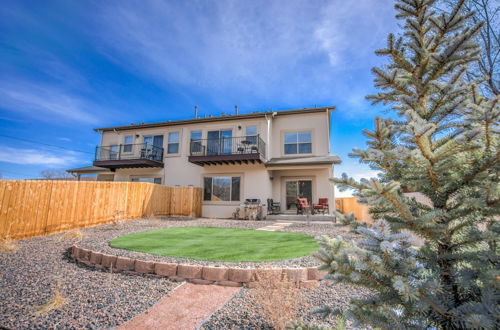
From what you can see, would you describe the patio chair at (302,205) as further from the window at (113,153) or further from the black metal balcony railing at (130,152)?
the window at (113,153)

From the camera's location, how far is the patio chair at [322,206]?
490 inches

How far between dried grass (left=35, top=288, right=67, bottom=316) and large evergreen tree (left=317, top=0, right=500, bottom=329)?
356cm

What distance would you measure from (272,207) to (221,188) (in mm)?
3727

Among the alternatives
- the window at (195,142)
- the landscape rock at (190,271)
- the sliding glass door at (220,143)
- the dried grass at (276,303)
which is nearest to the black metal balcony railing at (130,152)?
the window at (195,142)

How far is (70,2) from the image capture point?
7.42 m

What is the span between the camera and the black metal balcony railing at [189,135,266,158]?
13.6m

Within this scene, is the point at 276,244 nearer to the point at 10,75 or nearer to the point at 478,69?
the point at 478,69

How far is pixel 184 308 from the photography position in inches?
115

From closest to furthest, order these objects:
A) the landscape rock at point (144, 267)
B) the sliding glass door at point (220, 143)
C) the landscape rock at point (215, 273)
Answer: the landscape rock at point (215, 273)
the landscape rock at point (144, 267)
the sliding glass door at point (220, 143)

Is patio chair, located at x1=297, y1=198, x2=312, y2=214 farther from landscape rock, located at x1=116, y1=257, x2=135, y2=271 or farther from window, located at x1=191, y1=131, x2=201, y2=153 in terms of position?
landscape rock, located at x1=116, y1=257, x2=135, y2=271

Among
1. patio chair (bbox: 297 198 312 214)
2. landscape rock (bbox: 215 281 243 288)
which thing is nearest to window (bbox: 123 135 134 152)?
patio chair (bbox: 297 198 312 214)

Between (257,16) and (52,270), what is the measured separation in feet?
29.5

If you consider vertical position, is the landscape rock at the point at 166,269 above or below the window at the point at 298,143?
below

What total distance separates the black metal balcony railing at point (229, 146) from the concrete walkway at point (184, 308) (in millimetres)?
10113
